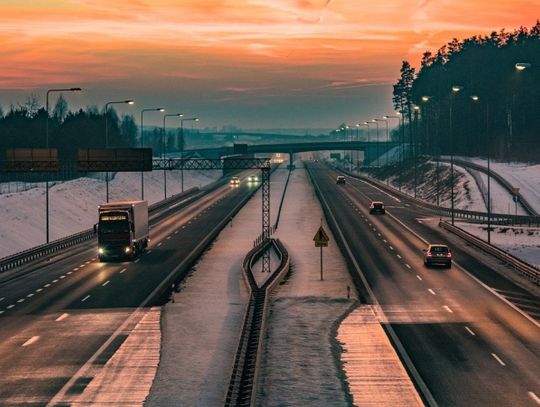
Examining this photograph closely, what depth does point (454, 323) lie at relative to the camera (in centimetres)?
4359

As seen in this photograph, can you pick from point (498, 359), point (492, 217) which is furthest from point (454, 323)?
point (492, 217)

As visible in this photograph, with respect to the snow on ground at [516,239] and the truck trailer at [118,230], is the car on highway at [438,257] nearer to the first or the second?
the snow on ground at [516,239]

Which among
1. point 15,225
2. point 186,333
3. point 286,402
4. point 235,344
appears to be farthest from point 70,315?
point 15,225

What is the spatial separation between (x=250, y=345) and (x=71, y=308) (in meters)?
14.1

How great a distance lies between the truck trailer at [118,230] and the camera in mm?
69750

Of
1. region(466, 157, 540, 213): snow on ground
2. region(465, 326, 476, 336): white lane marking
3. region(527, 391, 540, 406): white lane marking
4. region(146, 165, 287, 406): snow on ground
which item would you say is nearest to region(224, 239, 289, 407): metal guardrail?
region(146, 165, 287, 406): snow on ground

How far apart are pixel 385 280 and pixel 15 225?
168ft

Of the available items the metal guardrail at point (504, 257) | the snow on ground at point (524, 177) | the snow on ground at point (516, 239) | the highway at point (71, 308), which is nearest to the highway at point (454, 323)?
the metal guardrail at point (504, 257)

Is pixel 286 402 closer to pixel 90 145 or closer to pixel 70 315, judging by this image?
pixel 70 315

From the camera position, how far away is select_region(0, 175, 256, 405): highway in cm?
3403

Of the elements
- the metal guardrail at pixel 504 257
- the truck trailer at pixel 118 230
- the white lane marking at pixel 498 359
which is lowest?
the white lane marking at pixel 498 359

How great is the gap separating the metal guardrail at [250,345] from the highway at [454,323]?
18.3 ft

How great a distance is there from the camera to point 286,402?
1170 inches

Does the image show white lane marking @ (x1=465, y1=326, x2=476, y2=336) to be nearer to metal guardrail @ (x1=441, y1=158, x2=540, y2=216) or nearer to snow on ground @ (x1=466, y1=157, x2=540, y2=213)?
metal guardrail @ (x1=441, y1=158, x2=540, y2=216)
